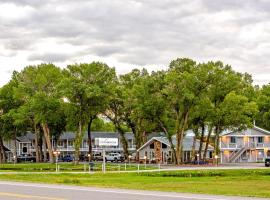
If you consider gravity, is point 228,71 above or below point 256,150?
above

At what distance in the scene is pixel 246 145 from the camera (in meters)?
110

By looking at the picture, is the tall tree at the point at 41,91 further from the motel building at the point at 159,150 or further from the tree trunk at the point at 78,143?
the motel building at the point at 159,150

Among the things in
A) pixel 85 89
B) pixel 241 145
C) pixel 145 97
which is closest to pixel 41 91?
pixel 85 89

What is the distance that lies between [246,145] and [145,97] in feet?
108

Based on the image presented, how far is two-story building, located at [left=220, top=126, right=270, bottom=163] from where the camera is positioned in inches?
4323

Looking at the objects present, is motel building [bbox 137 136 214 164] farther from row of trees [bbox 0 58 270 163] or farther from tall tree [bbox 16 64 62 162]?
tall tree [bbox 16 64 62 162]

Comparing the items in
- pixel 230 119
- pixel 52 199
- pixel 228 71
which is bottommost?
pixel 52 199

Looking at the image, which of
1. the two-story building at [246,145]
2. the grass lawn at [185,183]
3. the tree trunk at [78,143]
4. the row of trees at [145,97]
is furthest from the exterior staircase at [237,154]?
the grass lawn at [185,183]

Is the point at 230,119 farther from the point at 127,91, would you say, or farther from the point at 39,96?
the point at 39,96

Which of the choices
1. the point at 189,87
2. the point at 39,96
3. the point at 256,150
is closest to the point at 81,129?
the point at 39,96

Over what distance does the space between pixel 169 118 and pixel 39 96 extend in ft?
65.3

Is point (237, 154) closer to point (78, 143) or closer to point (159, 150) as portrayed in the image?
point (159, 150)

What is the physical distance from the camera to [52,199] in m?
21.2

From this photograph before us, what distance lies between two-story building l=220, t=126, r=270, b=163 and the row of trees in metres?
19.0
